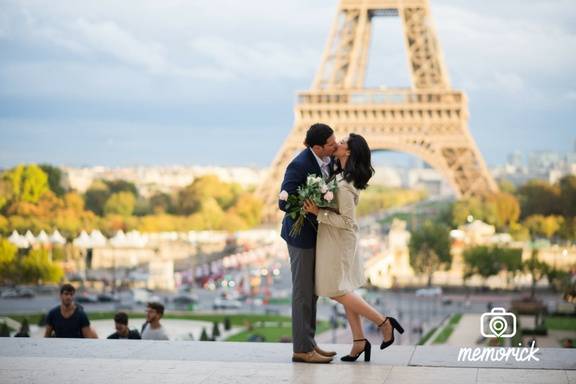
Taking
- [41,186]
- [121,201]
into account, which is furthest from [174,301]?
[121,201]

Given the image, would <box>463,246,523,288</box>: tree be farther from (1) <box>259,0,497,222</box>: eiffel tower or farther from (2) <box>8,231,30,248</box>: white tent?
(2) <box>8,231,30,248</box>: white tent

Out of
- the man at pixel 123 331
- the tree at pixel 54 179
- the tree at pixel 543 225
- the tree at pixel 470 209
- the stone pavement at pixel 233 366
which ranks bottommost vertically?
the stone pavement at pixel 233 366

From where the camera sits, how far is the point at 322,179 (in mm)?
6734

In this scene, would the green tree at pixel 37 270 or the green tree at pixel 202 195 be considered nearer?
the green tree at pixel 37 270

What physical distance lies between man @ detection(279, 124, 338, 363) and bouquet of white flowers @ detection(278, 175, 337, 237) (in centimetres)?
8

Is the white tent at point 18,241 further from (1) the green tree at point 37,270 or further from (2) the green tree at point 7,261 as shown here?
(1) the green tree at point 37,270

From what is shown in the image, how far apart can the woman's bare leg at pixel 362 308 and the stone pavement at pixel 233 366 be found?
0.17 metres

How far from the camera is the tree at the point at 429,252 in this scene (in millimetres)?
41938

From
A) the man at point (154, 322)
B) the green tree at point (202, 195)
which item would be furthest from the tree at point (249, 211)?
the man at point (154, 322)

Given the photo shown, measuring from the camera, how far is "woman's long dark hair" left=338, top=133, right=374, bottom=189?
673cm

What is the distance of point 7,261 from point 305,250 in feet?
95.0

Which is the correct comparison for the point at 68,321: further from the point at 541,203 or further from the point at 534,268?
the point at 541,203

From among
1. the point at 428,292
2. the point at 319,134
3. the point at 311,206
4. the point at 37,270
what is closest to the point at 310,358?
the point at 311,206

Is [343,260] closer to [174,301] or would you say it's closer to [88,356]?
[88,356]
